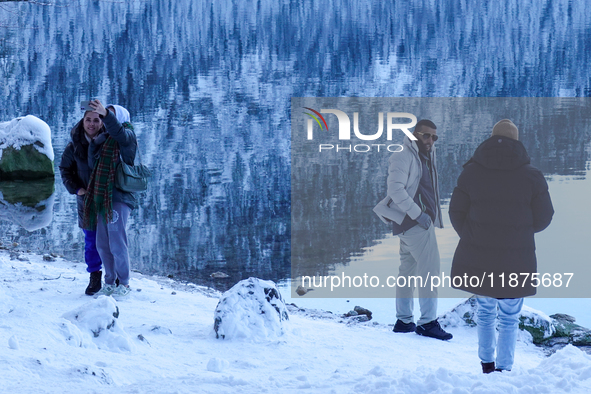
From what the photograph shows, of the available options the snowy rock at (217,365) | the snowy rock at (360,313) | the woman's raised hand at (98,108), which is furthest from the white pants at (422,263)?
the woman's raised hand at (98,108)

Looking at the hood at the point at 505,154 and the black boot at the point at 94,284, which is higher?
the hood at the point at 505,154

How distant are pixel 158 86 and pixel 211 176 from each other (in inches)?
1067

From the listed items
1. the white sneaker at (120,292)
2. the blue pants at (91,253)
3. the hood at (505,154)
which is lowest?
the white sneaker at (120,292)

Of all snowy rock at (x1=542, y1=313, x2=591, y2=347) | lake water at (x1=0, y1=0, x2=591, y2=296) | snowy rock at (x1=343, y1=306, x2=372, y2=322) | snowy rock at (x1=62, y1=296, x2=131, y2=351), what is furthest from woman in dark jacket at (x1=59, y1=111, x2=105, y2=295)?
snowy rock at (x1=542, y1=313, x2=591, y2=347)

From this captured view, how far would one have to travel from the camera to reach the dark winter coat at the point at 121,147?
536cm

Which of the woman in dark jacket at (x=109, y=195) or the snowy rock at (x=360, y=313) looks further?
the snowy rock at (x=360, y=313)

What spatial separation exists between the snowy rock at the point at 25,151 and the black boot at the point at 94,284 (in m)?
10.3

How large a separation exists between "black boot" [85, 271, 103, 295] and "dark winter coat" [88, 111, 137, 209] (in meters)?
0.69

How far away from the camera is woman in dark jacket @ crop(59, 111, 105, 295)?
5633 mm

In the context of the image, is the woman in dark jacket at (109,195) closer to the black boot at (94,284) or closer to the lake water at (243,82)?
the black boot at (94,284)

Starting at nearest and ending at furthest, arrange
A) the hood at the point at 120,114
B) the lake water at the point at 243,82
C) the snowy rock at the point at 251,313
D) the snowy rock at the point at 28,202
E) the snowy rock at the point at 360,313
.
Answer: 1. the snowy rock at the point at 251,313
2. the hood at the point at 120,114
3. the snowy rock at the point at 360,313
4. the lake water at the point at 243,82
5. the snowy rock at the point at 28,202

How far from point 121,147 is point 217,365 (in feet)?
7.54

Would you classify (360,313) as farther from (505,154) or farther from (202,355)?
(505,154)

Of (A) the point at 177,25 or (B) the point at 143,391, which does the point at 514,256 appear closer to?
(B) the point at 143,391
